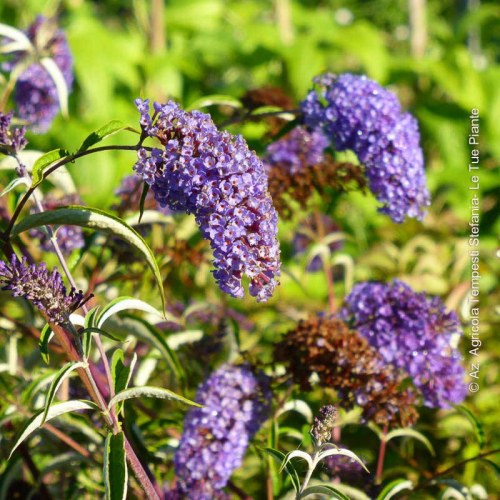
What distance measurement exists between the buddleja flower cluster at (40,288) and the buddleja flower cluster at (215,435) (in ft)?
1.64

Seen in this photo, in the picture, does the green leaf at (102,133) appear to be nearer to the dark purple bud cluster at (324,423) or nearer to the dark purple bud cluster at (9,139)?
the dark purple bud cluster at (9,139)

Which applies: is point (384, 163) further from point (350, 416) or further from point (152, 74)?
point (152, 74)

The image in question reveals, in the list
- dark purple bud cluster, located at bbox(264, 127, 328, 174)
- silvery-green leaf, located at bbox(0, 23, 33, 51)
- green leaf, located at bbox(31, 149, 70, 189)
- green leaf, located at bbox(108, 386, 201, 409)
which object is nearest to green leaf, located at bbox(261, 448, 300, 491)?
green leaf, located at bbox(108, 386, 201, 409)

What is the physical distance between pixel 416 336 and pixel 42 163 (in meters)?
0.94

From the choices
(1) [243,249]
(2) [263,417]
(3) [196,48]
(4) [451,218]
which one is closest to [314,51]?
(3) [196,48]

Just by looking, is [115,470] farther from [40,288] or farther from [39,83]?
[39,83]

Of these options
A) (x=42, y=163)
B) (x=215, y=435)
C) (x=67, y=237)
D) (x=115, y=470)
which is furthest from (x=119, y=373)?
(x=67, y=237)

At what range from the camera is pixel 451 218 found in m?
4.05

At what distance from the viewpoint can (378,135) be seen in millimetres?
→ 1793

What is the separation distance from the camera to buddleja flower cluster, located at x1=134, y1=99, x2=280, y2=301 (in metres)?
1.26

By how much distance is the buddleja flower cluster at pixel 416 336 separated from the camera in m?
1.72

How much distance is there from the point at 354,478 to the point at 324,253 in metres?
0.82

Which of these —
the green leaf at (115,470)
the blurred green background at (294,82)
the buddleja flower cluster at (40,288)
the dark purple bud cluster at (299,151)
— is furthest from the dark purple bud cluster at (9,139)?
the blurred green background at (294,82)

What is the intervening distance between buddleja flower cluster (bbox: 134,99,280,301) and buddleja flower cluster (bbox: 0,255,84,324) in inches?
9.4
